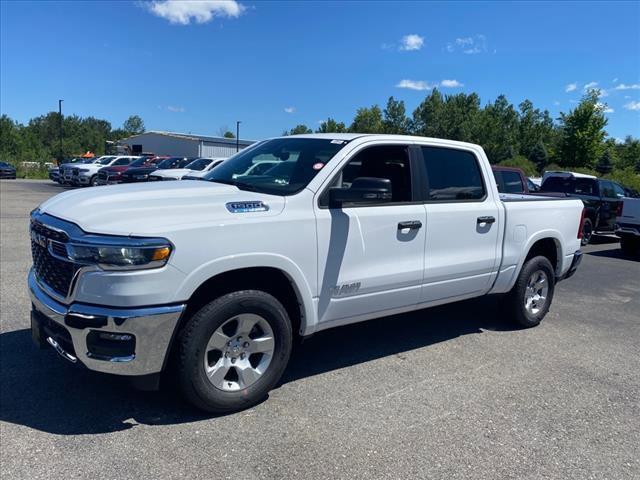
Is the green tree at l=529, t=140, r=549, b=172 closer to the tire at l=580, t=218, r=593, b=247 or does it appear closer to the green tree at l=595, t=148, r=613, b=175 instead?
the green tree at l=595, t=148, r=613, b=175

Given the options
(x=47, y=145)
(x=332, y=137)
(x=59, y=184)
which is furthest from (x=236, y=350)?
(x=47, y=145)

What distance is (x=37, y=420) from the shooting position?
11.1 ft

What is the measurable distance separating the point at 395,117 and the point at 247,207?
7593cm

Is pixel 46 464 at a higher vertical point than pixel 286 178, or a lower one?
lower

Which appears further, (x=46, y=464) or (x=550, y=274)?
(x=550, y=274)

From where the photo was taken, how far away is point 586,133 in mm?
42188

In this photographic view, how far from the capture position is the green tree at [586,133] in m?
41.8

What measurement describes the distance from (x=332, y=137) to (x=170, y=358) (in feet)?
7.43

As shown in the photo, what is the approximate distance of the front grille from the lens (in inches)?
125

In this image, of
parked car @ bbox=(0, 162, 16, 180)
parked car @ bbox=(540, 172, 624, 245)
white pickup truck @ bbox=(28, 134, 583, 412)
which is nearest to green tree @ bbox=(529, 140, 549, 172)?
parked car @ bbox=(540, 172, 624, 245)

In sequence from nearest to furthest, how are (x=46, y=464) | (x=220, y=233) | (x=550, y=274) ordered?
(x=46, y=464) < (x=220, y=233) < (x=550, y=274)

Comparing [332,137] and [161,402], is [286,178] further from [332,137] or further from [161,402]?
[161,402]

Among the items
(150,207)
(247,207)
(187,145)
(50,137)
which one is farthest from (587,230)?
(50,137)

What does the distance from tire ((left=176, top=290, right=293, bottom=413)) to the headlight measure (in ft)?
1.63
